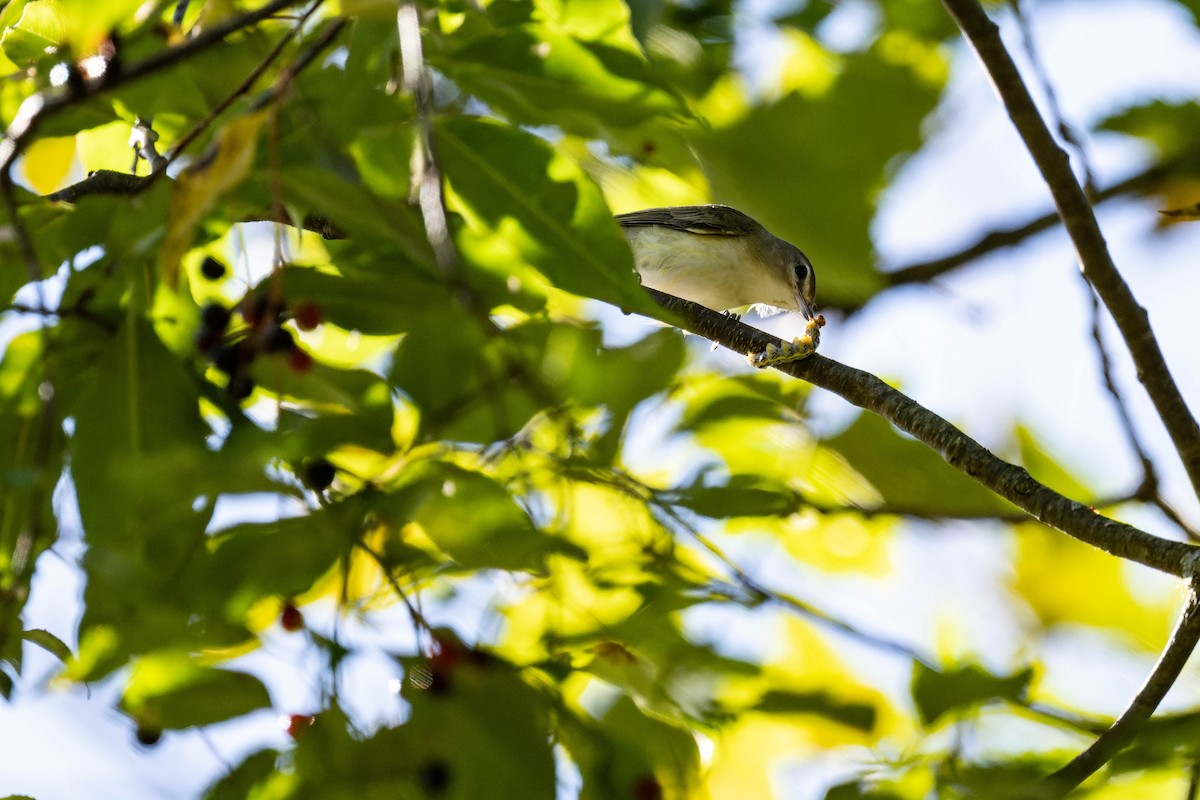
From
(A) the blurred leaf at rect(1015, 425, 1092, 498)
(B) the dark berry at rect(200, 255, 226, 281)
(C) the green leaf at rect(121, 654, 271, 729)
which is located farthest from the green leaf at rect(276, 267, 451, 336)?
(A) the blurred leaf at rect(1015, 425, 1092, 498)

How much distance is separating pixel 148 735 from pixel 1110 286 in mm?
2718

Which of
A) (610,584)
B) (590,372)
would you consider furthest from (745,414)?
(590,372)

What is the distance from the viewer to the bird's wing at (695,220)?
234 inches

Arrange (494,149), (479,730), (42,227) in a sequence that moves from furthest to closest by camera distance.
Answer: (42,227) → (494,149) → (479,730)

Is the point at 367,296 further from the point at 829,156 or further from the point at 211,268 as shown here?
the point at 829,156

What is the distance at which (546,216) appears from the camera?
60.8 inches

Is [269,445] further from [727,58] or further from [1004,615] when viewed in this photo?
[727,58]

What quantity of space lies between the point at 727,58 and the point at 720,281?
1.19m

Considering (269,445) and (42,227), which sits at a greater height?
(269,445)

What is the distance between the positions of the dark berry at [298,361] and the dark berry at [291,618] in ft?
1.21

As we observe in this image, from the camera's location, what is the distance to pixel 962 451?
2.66 m

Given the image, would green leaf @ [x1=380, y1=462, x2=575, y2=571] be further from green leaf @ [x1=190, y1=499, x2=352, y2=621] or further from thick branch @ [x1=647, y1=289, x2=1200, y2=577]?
thick branch @ [x1=647, y1=289, x2=1200, y2=577]

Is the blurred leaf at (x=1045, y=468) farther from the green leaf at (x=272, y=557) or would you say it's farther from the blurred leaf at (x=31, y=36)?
the blurred leaf at (x=31, y=36)

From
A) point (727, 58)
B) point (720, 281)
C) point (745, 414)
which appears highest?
point (745, 414)
